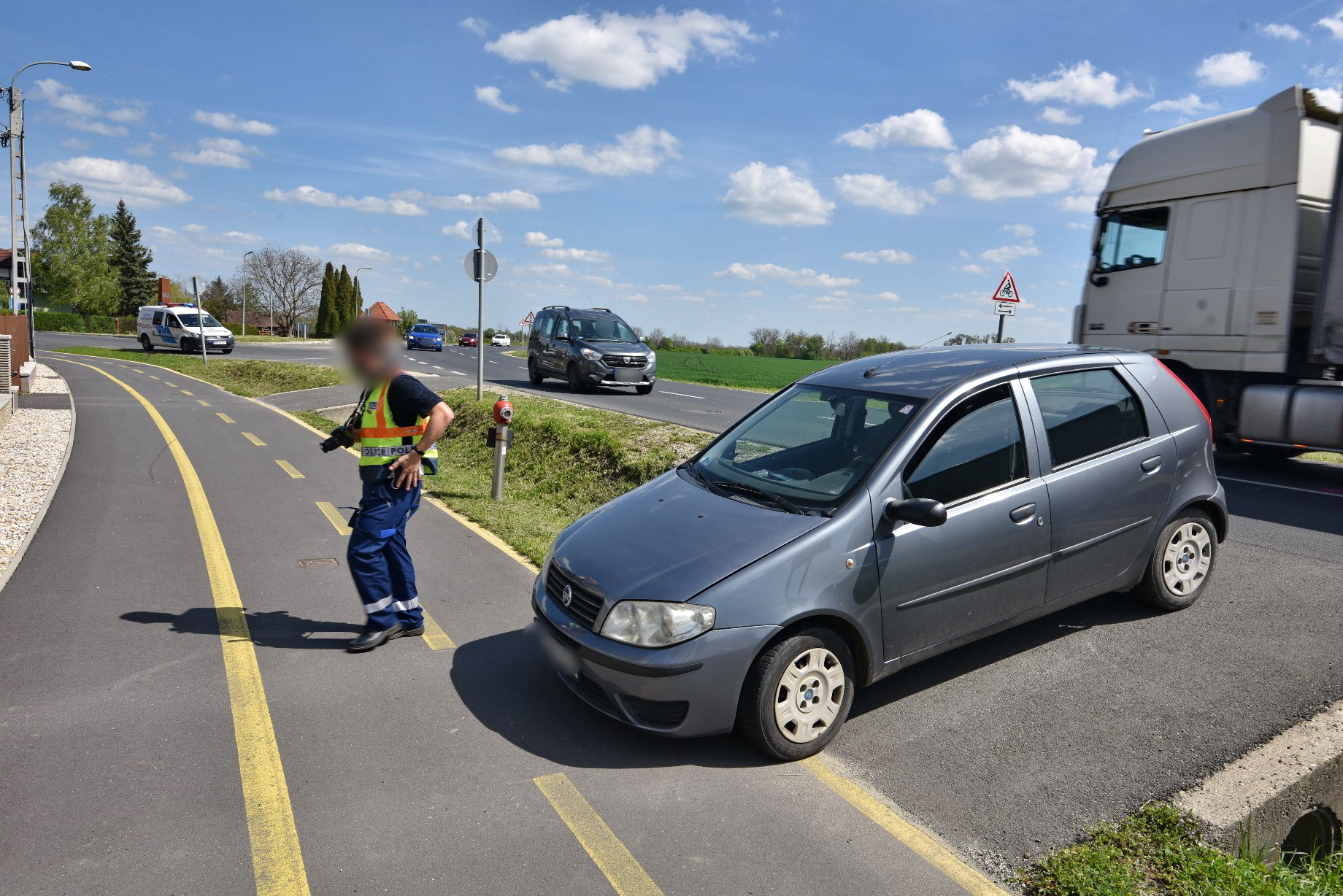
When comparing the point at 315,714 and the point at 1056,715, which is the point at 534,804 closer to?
the point at 315,714

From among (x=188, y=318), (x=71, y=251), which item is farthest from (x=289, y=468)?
(x=71, y=251)

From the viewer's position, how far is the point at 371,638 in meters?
5.01

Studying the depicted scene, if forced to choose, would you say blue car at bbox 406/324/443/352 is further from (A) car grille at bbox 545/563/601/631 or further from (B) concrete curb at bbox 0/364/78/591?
(A) car grille at bbox 545/563/601/631

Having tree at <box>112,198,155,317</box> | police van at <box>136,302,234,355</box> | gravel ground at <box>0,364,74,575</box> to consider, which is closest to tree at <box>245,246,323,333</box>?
tree at <box>112,198,155,317</box>

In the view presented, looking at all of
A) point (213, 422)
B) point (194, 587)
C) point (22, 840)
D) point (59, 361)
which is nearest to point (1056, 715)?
point (22, 840)

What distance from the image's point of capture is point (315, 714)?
13.8ft

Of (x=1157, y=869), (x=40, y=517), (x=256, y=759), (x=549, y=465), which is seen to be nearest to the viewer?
(x=1157, y=869)

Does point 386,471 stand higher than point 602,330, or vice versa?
point 602,330

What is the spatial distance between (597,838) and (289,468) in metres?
9.01

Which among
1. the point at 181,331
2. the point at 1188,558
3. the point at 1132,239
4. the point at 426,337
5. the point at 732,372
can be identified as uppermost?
the point at 1132,239

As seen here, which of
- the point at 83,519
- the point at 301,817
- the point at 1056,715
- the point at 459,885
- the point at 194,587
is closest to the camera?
the point at 459,885

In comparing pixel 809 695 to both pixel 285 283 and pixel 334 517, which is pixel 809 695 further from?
pixel 285 283

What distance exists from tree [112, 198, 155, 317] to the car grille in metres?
84.4

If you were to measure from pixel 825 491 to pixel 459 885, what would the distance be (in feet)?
7.48
